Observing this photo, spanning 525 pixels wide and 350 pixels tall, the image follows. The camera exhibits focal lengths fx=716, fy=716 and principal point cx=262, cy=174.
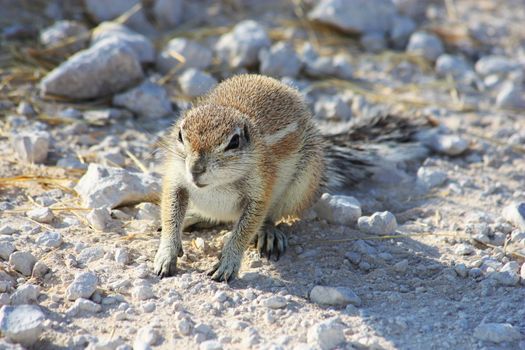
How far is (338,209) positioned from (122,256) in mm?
1268

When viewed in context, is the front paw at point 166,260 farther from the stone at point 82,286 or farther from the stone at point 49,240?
the stone at point 49,240

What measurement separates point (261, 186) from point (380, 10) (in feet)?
11.7

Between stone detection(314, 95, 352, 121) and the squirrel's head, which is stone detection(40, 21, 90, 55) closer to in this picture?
stone detection(314, 95, 352, 121)

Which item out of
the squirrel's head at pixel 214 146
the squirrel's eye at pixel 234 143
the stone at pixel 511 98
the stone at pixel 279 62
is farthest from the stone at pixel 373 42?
the squirrel's eye at pixel 234 143

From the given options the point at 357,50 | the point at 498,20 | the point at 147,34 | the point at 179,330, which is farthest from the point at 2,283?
the point at 498,20

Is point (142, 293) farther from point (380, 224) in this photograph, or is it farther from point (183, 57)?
point (183, 57)

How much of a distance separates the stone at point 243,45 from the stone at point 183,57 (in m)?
0.14

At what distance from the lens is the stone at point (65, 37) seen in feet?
18.6

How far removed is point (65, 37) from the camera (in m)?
5.73

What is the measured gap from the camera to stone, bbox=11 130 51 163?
4.34 m

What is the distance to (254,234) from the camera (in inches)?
142

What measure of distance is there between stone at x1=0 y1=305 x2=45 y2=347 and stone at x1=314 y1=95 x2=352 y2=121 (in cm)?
302

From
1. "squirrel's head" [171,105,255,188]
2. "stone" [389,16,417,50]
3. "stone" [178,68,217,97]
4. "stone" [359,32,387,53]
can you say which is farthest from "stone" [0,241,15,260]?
"stone" [389,16,417,50]

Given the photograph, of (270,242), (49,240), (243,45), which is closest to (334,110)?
(243,45)
